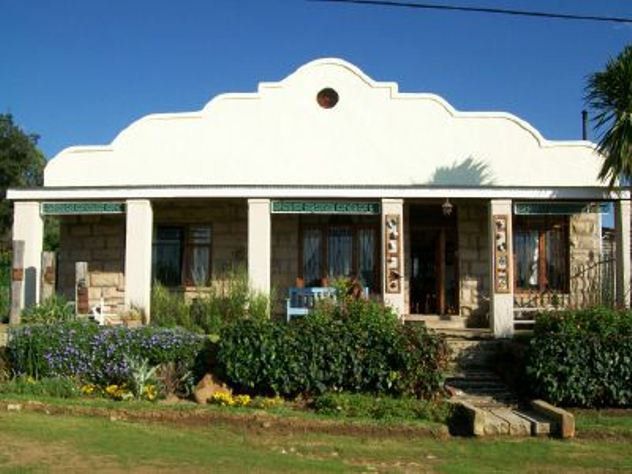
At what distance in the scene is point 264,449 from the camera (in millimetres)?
9508

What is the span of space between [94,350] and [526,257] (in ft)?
32.0

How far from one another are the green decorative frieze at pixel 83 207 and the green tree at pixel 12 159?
18543 millimetres

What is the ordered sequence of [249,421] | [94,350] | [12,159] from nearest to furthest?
1. [249,421]
2. [94,350]
3. [12,159]

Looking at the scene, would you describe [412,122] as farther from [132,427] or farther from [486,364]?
[132,427]

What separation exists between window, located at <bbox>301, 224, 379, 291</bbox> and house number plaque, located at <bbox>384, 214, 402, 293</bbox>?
2.03 m

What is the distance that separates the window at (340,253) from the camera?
58.7 ft

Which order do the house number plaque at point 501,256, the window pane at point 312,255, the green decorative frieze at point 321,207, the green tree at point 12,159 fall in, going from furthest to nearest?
the green tree at point 12,159 < the window pane at point 312,255 < the green decorative frieze at point 321,207 < the house number plaque at point 501,256

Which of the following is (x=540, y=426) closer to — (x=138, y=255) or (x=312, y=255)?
(x=312, y=255)

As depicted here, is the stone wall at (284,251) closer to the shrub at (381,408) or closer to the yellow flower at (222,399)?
the yellow flower at (222,399)

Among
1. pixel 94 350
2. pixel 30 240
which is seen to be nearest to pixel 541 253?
pixel 94 350

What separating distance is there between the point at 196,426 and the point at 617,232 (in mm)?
9545

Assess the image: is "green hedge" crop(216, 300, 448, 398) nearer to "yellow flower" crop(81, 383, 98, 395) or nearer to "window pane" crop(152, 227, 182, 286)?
"yellow flower" crop(81, 383, 98, 395)

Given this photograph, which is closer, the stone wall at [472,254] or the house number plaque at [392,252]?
the house number plaque at [392,252]

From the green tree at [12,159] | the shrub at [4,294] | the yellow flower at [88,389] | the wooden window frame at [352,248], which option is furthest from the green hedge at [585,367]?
the green tree at [12,159]
